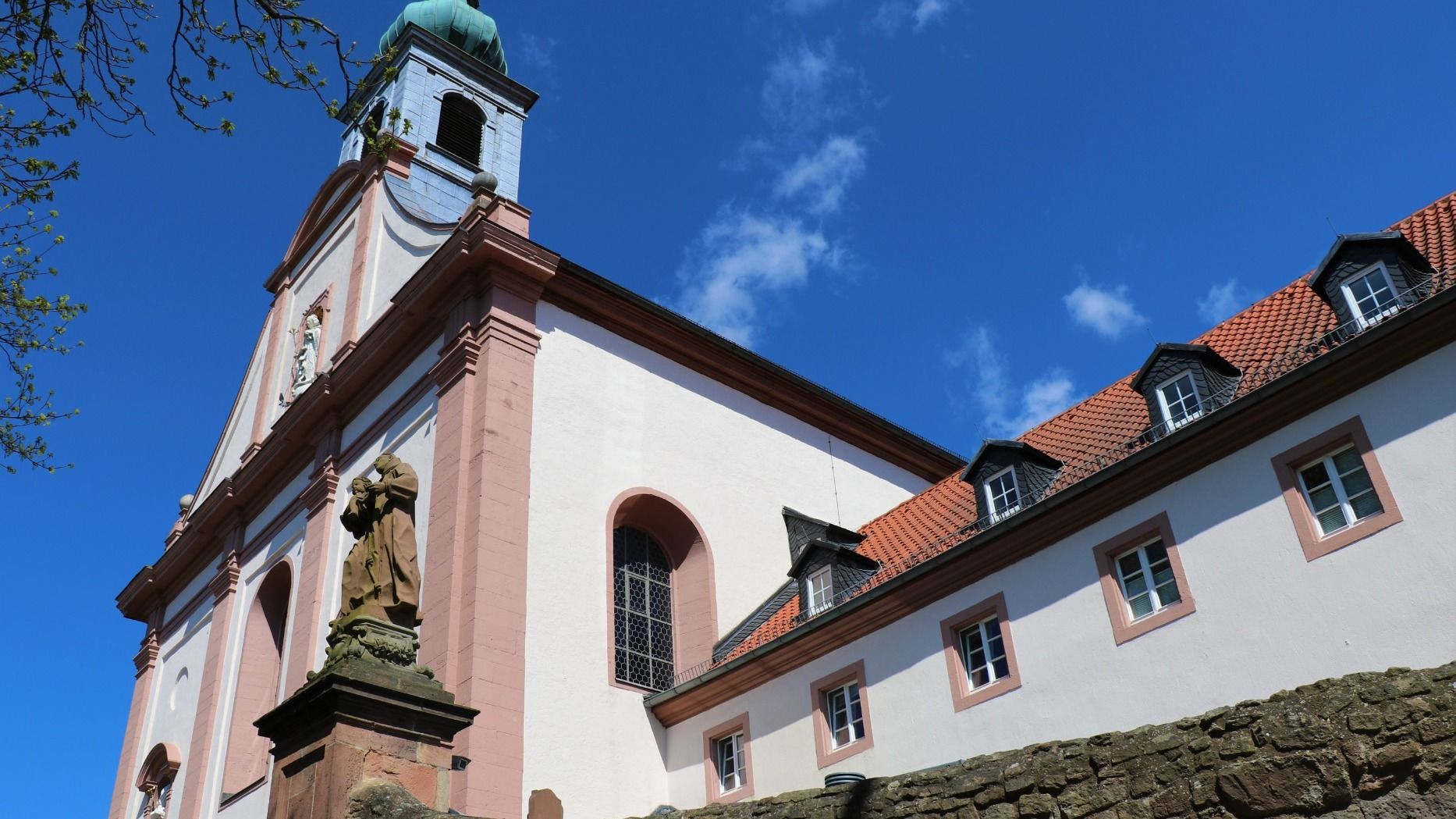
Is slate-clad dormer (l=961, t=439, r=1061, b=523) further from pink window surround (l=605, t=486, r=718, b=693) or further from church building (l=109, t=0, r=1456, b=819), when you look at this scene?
pink window surround (l=605, t=486, r=718, b=693)

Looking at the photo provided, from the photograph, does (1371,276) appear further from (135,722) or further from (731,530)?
(135,722)

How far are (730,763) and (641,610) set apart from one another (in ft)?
9.37

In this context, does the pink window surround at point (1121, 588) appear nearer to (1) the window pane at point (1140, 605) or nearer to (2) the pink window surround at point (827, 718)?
(1) the window pane at point (1140, 605)

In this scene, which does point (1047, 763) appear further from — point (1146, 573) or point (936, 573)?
point (936, 573)

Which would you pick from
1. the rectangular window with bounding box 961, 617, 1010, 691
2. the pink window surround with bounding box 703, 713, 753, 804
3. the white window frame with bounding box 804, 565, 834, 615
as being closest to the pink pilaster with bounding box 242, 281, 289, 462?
the pink window surround with bounding box 703, 713, 753, 804

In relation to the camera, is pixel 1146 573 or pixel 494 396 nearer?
pixel 1146 573

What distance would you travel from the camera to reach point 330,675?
8227 millimetres

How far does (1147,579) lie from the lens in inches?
490

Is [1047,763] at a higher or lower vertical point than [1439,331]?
lower

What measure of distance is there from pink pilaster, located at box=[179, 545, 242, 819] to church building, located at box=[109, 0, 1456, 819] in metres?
0.09

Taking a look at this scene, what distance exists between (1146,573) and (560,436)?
829 cm

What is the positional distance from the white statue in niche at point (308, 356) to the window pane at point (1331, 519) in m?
17.2

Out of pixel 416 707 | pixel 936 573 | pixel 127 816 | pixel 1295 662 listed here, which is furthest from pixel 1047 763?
pixel 127 816

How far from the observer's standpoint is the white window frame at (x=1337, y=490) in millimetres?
10938
